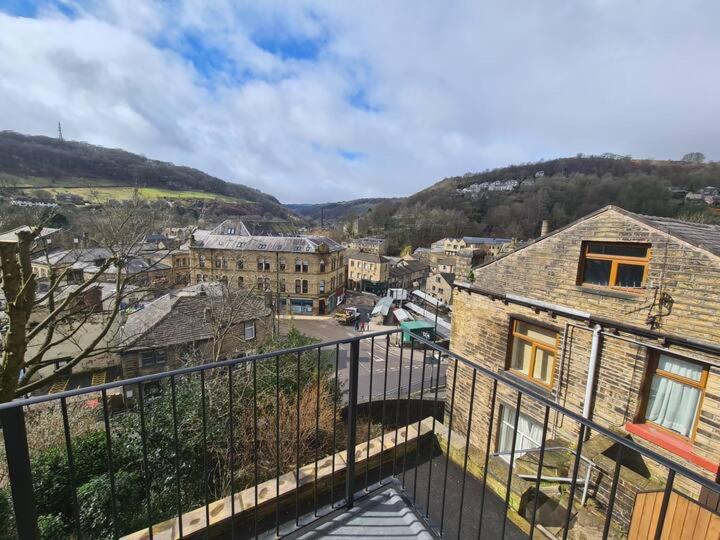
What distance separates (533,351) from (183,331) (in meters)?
14.3

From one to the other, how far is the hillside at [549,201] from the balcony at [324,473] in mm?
66947

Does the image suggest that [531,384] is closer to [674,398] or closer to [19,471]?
[674,398]

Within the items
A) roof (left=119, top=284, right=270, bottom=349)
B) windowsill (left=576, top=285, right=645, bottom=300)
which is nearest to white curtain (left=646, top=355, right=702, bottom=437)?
windowsill (left=576, top=285, right=645, bottom=300)

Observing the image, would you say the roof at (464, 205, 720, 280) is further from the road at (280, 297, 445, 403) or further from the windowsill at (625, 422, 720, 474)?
the road at (280, 297, 445, 403)

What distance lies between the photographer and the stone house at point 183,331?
562 inches

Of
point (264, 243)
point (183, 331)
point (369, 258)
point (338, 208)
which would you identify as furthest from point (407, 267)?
point (338, 208)

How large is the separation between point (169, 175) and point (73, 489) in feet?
314

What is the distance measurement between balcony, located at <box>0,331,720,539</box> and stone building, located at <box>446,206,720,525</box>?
0.38 meters

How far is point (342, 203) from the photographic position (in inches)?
6850

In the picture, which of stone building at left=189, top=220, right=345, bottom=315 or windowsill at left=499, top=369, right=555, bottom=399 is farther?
stone building at left=189, top=220, right=345, bottom=315

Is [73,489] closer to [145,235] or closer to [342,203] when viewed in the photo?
[145,235]

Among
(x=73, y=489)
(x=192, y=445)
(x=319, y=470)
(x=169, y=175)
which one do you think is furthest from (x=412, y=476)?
(x=169, y=175)

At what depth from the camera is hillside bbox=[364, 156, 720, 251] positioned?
6781 centimetres

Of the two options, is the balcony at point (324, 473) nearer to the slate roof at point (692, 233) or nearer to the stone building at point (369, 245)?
the slate roof at point (692, 233)
